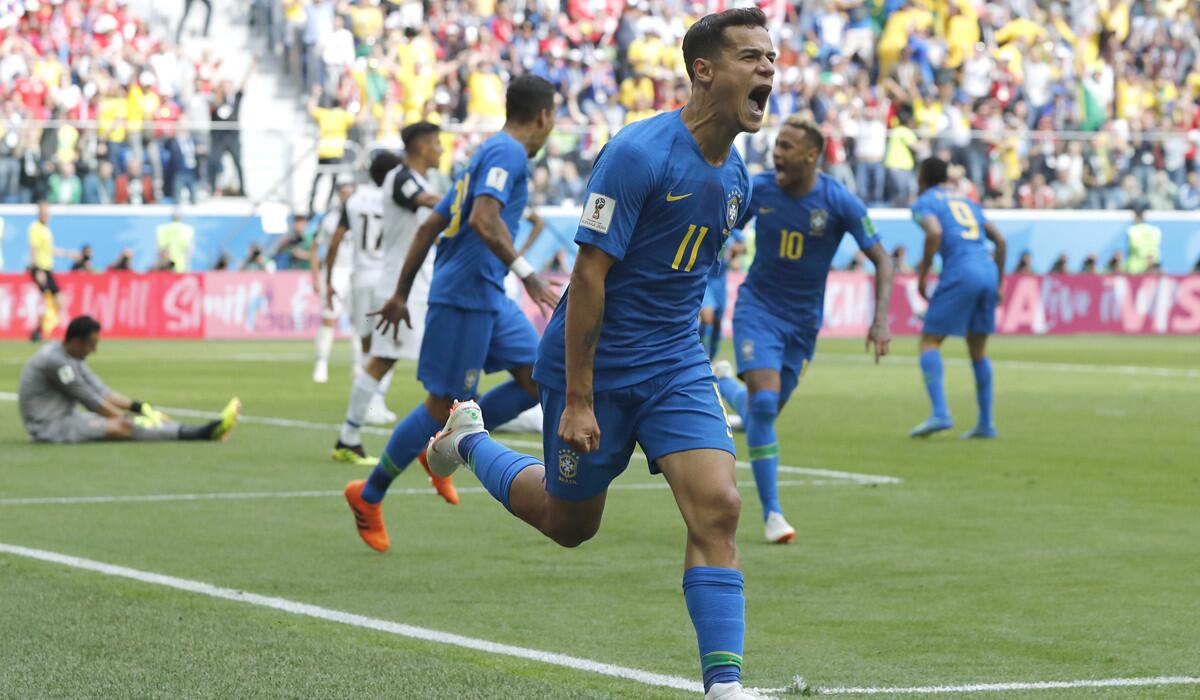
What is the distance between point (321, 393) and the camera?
68.0 ft

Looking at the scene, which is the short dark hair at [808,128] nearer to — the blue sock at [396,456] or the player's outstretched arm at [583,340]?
the blue sock at [396,456]

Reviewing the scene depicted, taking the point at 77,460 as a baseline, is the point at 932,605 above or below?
above

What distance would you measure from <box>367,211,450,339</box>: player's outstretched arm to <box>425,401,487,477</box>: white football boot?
94.1 inches

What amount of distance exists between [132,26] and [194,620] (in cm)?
2858

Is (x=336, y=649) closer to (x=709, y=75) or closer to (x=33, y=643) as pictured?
(x=33, y=643)

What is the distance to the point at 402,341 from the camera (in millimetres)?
14266

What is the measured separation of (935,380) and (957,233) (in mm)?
1439

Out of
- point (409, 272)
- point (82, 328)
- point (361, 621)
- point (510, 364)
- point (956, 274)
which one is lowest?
point (82, 328)

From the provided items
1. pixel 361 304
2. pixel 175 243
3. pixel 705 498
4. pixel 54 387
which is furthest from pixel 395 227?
pixel 175 243

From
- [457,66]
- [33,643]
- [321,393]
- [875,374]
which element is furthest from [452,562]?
[457,66]

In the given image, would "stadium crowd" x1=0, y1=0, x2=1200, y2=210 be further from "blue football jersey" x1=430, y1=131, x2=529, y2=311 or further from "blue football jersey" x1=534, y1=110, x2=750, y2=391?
"blue football jersey" x1=534, y1=110, x2=750, y2=391

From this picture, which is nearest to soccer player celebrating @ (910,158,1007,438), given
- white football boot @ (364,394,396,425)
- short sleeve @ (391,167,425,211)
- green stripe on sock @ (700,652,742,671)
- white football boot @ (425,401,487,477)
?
white football boot @ (364,394,396,425)

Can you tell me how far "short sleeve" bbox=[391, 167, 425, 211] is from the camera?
13258mm

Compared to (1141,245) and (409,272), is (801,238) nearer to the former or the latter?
(409,272)
